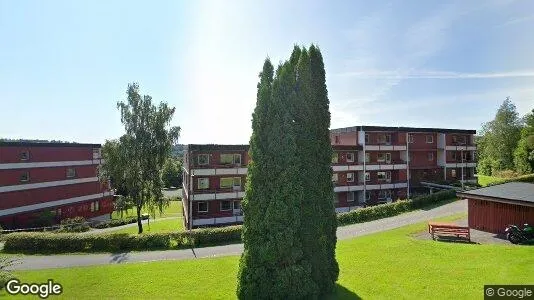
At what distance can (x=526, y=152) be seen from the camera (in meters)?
68.2

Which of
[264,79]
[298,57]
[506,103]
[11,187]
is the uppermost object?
[506,103]

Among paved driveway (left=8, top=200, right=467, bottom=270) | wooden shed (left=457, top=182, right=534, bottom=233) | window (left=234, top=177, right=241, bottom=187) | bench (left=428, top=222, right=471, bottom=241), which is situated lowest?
paved driveway (left=8, top=200, right=467, bottom=270)

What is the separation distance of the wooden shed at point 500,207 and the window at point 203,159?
82.8 ft

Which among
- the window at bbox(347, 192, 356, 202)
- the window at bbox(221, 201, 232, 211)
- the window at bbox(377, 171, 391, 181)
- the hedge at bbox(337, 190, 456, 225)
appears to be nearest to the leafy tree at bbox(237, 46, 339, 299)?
the hedge at bbox(337, 190, 456, 225)

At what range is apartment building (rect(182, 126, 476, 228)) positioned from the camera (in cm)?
4072

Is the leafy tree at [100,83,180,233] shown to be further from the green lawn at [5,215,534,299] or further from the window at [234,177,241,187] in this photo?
the green lawn at [5,215,534,299]

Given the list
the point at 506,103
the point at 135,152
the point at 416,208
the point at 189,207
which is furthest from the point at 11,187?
the point at 506,103

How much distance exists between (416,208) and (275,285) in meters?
30.9

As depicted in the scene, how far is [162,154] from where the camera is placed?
1455 inches

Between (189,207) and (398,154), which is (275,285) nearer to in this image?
(189,207)

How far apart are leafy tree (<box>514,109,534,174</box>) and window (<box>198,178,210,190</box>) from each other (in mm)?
59447

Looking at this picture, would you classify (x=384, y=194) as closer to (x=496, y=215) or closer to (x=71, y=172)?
(x=496, y=215)

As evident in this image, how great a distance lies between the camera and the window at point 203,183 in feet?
133

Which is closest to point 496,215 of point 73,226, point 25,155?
point 73,226
